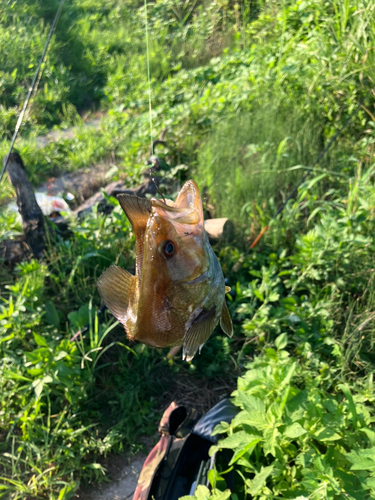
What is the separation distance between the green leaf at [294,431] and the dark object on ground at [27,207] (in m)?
2.47

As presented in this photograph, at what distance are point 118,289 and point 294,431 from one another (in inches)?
50.9

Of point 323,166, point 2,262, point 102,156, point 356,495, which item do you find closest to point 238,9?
point 102,156

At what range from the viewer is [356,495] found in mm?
1504

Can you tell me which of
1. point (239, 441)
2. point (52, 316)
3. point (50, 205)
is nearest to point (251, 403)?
point (239, 441)

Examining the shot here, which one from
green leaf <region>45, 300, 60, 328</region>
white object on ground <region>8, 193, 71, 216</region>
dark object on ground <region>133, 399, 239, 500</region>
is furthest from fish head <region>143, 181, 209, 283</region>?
white object on ground <region>8, 193, 71, 216</region>

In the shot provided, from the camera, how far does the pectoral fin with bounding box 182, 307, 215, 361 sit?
685mm

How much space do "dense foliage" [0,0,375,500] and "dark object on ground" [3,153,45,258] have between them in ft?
0.40

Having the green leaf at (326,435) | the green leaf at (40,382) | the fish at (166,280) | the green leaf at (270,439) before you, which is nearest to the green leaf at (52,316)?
the green leaf at (40,382)

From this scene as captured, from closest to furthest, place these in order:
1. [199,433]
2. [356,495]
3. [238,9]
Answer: [356,495], [199,433], [238,9]

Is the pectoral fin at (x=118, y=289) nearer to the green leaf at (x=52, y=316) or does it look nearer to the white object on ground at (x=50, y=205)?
the green leaf at (x=52, y=316)

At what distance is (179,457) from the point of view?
80.2 inches

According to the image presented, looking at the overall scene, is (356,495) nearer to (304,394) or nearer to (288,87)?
(304,394)

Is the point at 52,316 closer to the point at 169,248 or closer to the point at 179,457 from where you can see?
the point at 179,457

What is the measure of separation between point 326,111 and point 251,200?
116 centimetres
